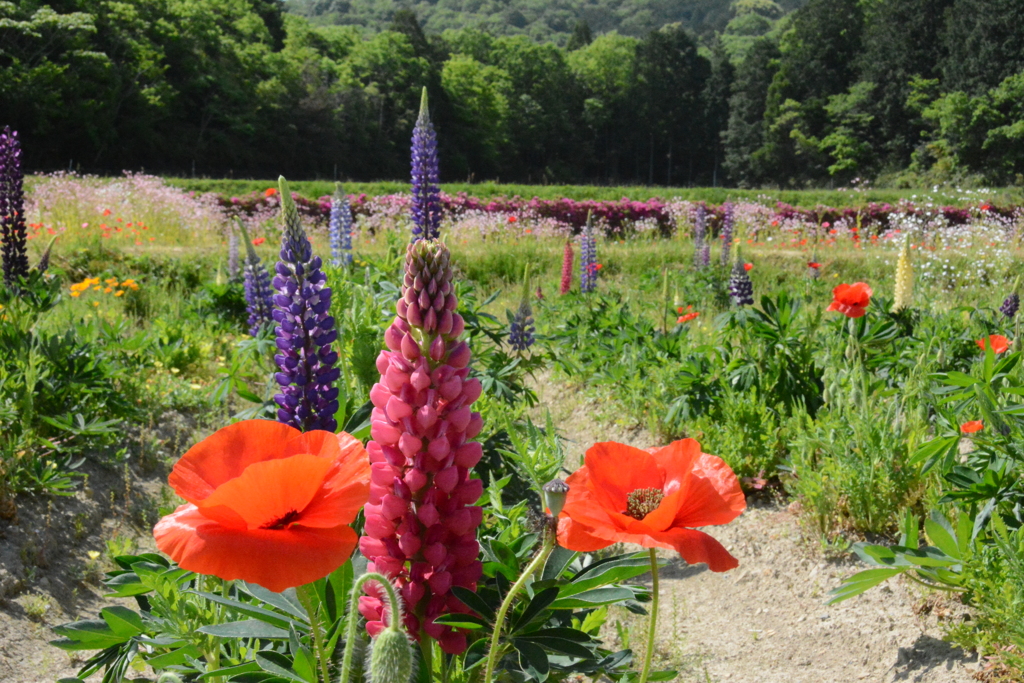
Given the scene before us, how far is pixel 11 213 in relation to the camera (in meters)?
4.29

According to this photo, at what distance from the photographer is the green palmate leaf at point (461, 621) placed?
0.87 metres

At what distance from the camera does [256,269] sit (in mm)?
4461

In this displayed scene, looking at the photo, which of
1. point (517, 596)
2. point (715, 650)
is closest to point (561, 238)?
point (715, 650)

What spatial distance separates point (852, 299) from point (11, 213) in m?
4.51

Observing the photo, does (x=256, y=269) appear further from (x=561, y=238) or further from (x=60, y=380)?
(x=561, y=238)

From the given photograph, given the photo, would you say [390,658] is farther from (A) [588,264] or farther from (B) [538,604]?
(A) [588,264]

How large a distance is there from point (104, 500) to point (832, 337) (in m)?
3.57

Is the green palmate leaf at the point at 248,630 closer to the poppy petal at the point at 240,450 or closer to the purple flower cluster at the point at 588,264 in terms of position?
the poppy petal at the point at 240,450

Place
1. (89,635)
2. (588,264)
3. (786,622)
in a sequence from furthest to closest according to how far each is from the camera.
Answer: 1. (588,264)
2. (786,622)
3. (89,635)

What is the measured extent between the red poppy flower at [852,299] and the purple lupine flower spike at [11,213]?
4.15 m

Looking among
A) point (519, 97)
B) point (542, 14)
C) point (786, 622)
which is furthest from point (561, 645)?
point (542, 14)

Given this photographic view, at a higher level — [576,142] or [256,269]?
[576,142]

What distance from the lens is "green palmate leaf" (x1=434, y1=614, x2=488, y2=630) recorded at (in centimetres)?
87

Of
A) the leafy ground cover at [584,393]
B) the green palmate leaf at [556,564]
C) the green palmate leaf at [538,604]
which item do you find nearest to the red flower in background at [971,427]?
the leafy ground cover at [584,393]
